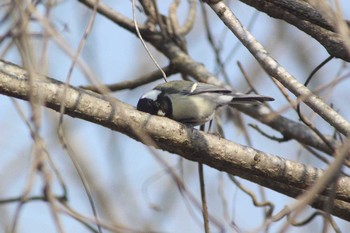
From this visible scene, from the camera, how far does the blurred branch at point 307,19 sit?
6.61 ft

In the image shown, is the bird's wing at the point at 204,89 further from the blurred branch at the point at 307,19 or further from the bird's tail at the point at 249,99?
the blurred branch at the point at 307,19

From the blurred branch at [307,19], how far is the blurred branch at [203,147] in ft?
1.57

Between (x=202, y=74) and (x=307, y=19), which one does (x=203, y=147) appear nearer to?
(x=307, y=19)

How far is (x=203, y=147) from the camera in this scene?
2350 millimetres

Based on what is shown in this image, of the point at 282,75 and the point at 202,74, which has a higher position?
the point at 202,74

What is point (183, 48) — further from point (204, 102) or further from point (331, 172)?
point (331, 172)

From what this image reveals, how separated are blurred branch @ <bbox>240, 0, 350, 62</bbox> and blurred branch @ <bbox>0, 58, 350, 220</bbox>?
477 millimetres

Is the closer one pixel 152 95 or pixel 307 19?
pixel 307 19

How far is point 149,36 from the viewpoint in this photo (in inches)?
146

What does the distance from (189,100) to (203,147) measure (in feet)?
3.56

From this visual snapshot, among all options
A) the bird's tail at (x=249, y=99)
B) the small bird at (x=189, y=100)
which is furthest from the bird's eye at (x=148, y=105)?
the bird's tail at (x=249, y=99)

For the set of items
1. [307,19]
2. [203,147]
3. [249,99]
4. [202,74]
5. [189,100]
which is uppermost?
[202,74]

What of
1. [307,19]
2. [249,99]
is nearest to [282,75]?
[307,19]

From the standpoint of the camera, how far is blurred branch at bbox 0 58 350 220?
86.9 inches
